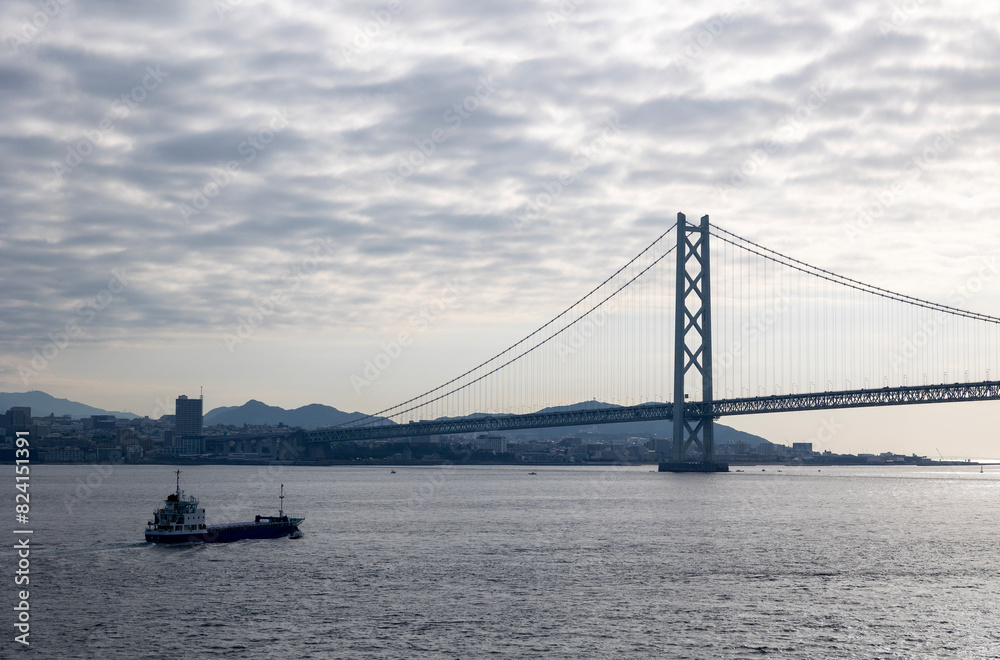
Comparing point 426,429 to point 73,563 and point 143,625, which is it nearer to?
point 73,563

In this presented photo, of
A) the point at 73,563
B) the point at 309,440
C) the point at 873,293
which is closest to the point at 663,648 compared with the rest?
the point at 73,563

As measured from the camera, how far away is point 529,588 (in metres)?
36.3

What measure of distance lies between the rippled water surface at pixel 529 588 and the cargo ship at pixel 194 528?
1.11 metres

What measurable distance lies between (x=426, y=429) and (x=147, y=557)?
331 ft

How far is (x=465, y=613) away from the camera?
31938 millimetres

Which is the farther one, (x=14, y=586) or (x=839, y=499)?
(x=839, y=499)

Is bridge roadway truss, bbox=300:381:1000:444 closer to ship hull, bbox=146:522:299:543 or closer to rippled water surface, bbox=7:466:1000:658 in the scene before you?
rippled water surface, bbox=7:466:1000:658

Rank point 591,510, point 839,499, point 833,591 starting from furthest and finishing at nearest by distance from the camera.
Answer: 1. point 839,499
2. point 591,510
3. point 833,591

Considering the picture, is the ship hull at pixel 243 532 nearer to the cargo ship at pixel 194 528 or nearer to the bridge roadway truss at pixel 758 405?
the cargo ship at pixel 194 528

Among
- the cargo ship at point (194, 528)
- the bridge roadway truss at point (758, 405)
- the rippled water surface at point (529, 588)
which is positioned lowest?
the rippled water surface at point (529, 588)

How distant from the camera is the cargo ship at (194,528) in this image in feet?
168

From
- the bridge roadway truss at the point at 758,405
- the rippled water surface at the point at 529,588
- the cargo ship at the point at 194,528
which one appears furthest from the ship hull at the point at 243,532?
the bridge roadway truss at the point at 758,405

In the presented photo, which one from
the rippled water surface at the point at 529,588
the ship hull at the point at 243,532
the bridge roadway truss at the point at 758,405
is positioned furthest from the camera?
the bridge roadway truss at the point at 758,405

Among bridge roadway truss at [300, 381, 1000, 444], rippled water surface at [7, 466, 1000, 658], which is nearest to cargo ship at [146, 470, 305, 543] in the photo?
rippled water surface at [7, 466, 1000, 658]
